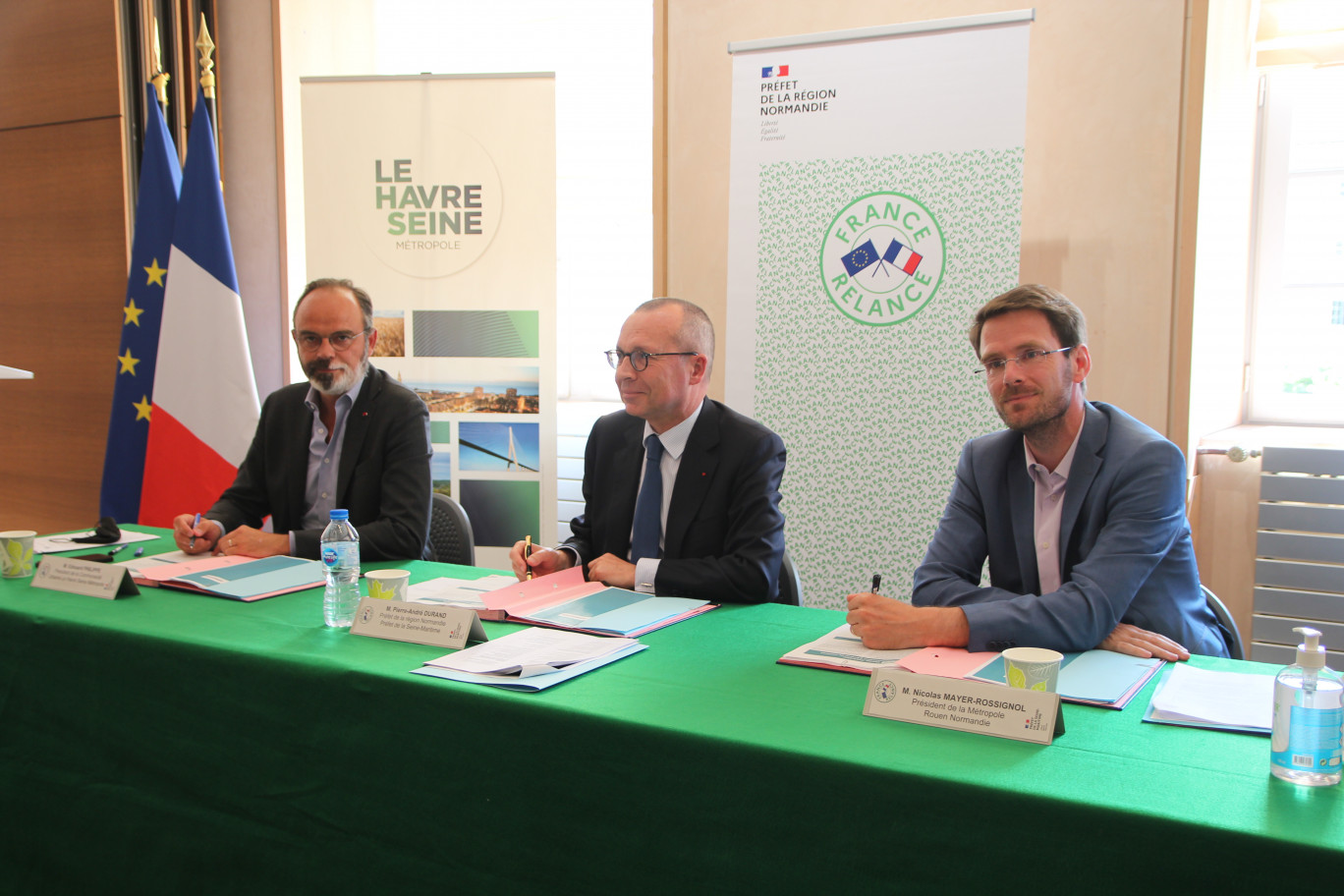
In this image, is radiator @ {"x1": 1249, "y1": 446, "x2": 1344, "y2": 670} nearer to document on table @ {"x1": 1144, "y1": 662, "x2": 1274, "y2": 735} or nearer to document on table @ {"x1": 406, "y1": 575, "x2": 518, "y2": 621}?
document on table @ {"x1": 1144, "y1": 662, "x2": 1274, "y2": 735}

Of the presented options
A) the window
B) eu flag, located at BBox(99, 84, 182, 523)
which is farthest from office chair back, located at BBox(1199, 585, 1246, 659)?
eu flag, located at BBox(99, 84, 182, 523)

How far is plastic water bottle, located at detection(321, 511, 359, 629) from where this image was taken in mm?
1677

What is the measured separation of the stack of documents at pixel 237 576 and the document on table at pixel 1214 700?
165 cm

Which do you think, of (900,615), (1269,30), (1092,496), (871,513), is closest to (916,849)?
(900,615)

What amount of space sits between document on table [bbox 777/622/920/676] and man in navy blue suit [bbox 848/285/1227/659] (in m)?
0.03

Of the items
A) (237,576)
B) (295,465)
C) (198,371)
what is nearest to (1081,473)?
(237,576)

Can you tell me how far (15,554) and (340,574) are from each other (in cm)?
90

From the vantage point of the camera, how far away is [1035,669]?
121 cm

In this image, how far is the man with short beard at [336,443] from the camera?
98.3 inches

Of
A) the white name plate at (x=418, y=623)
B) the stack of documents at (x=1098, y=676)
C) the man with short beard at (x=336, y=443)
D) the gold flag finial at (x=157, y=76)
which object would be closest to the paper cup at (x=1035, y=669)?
the stack of documents at (x=1098, y=676)

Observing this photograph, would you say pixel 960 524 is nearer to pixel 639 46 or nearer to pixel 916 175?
pixel 916 175

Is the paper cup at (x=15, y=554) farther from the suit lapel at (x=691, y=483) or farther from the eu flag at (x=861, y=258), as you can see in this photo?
the eu flag at (x=861, y=258)

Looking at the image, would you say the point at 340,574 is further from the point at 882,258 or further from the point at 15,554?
the point at 882,258

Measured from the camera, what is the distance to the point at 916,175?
297 centimetres
